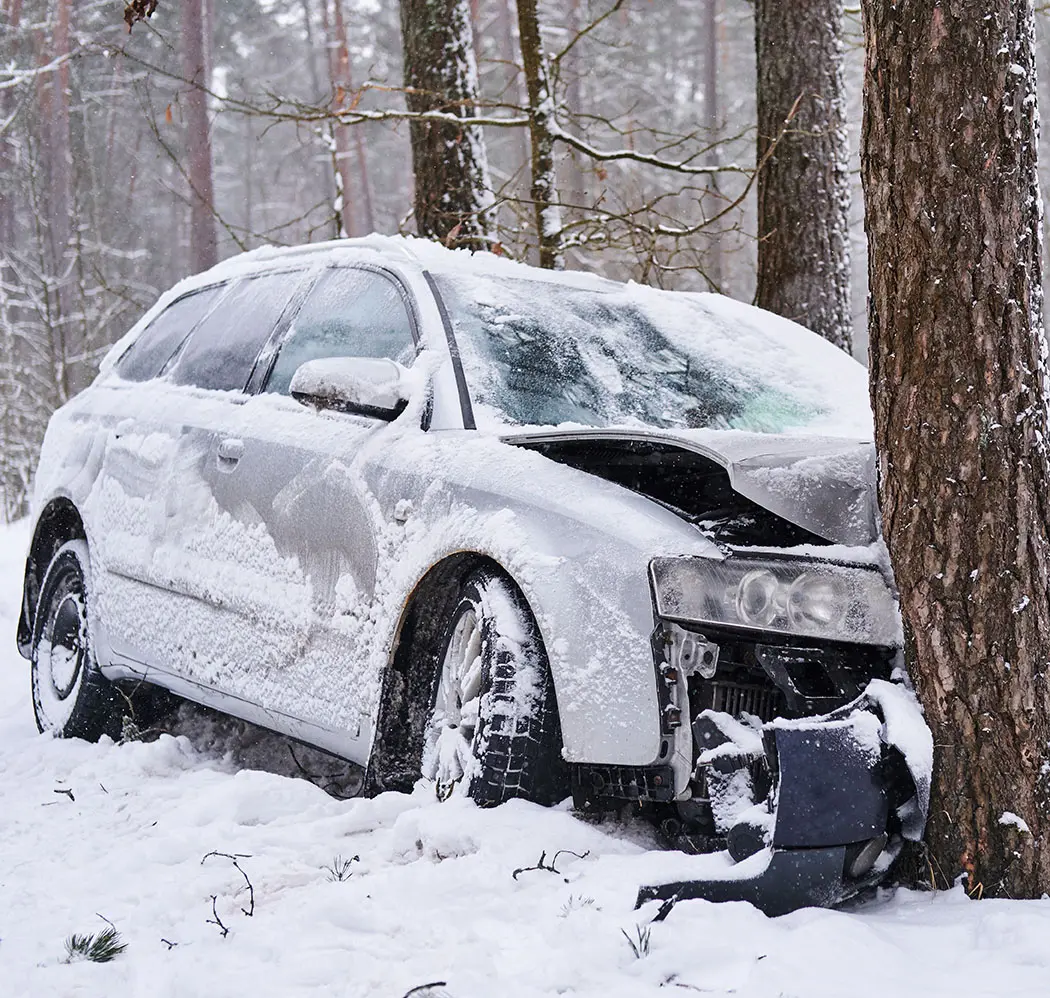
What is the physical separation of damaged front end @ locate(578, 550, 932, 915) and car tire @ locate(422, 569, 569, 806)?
0.45 feet

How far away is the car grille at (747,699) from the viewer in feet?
9.46

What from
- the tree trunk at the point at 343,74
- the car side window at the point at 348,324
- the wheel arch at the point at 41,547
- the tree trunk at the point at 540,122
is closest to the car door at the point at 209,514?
the car side window at the point at 348,324

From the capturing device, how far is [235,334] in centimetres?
495

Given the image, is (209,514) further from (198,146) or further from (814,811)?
(198,146)

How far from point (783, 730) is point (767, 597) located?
0.33 metres

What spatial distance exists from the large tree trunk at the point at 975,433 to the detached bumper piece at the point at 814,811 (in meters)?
0.12

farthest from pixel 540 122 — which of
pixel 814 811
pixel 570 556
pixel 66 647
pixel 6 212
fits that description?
pixel 6 212

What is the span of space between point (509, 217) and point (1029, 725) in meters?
19.4

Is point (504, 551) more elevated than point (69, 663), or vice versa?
point (504, 551)

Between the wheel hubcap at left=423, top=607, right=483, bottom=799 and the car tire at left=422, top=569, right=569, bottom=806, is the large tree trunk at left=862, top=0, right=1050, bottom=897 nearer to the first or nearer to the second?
the car tire at left=422, top=569, right=569, bottom=806

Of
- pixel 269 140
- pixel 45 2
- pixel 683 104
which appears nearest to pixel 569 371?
pixel 45 2

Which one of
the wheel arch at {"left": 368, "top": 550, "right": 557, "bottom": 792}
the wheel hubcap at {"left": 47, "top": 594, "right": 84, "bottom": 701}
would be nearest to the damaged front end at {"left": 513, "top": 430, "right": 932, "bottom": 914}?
the wheel arch at {"left": 368, "top": 550, "right": 557, "bottom": 792}

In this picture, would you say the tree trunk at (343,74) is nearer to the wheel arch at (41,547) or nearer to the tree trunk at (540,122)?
the tree trunk at (540,122)

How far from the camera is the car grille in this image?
2.88 meters
